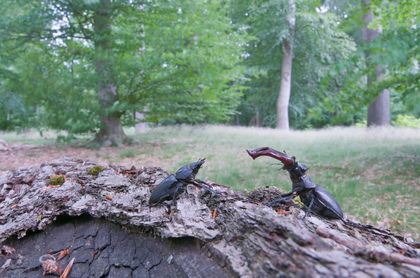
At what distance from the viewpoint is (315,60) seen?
19406 mm

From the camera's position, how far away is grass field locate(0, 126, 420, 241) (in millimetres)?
3791

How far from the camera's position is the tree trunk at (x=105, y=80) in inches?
327

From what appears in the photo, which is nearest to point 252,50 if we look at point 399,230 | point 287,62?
point 287,62

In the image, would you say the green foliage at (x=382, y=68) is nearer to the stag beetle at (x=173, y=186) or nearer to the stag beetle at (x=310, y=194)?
the stag beetle at (x=310, y=194)

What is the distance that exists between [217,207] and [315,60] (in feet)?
68.0

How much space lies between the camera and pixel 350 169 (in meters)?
5.93

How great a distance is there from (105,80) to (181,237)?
28.5ft

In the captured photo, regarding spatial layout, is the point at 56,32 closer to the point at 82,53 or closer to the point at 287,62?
the point at 82,53

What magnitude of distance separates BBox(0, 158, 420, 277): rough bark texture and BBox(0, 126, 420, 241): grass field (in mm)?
2668

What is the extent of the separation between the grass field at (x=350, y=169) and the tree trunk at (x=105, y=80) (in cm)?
162

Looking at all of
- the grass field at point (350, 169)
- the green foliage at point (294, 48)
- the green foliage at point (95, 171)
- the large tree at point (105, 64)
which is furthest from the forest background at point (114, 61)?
the green foliage at point (294, 48)

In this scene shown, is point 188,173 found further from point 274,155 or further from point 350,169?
point 350,169

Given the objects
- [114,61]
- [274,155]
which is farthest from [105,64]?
[274,155]

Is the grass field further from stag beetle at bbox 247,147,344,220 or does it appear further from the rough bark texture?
the rough bark texture
